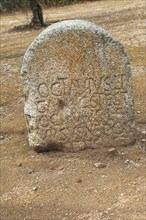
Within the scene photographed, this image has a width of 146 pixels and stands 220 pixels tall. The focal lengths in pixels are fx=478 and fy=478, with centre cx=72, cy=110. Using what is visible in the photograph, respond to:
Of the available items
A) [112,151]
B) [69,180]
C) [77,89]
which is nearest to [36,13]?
[77,89]

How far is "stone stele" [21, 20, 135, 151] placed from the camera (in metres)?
5.59

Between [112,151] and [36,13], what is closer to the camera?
[112,151]

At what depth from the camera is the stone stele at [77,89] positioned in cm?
559

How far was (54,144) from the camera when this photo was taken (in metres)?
6.09

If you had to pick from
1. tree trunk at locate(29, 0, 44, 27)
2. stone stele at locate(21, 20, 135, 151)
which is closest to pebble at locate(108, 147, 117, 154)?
stone stele at locate(21, 20, 135, 151)

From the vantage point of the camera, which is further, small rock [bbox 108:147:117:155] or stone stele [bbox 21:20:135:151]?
small rock [bbox 108:147:117:155]

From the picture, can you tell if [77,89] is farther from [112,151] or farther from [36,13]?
[36,13]

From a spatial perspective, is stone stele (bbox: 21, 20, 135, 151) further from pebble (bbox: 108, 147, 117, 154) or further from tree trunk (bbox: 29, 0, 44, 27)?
tree trunk (bbox: 29, 0, 44, 27)

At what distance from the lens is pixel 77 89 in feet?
19.0

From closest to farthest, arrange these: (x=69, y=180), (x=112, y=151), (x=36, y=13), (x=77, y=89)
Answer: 1. (x=69, y=180)
2. (x=77, y=89)
3. (x=112, y=151)
4. (x=36, y=13)

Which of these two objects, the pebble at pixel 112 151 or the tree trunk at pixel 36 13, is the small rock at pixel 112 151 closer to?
the pebble at pixel 112 151

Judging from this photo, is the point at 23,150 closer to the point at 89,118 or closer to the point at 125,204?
the point at 89,118

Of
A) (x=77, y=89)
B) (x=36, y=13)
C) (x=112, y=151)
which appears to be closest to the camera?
(x=77, y=89)

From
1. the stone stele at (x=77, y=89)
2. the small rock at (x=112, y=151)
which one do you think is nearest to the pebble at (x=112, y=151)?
the small rock at (x=112, y=151)
